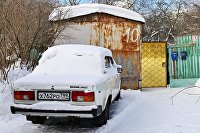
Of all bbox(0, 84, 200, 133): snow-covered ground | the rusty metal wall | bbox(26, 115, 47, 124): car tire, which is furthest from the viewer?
the rusty metal wall

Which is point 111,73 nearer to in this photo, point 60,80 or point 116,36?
point 60,80

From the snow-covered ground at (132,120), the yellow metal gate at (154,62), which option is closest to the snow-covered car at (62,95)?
the snow-covered ground at (132,120)

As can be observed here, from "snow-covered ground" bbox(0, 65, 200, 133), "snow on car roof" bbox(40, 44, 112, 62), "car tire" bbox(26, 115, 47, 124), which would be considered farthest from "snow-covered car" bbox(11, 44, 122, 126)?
"snow on car roof" bbox(40, 44, 112, 62)

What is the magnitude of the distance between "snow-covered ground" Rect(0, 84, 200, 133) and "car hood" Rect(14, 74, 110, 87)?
99 cm

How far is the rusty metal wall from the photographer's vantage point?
12570mm

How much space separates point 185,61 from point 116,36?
3.24 m

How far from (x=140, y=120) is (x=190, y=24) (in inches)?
1227

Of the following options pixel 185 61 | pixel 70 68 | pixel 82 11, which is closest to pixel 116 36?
pixel 82 11

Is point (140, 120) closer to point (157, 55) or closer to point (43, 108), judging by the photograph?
point (43, 108)

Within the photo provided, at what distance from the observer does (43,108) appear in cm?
620

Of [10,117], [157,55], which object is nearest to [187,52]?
[157,55]

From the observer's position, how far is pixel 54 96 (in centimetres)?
629

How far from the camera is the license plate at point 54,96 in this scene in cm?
622

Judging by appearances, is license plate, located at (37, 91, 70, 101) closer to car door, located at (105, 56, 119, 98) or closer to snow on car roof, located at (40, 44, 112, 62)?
car door, located at (105, 56, 119, 98)
